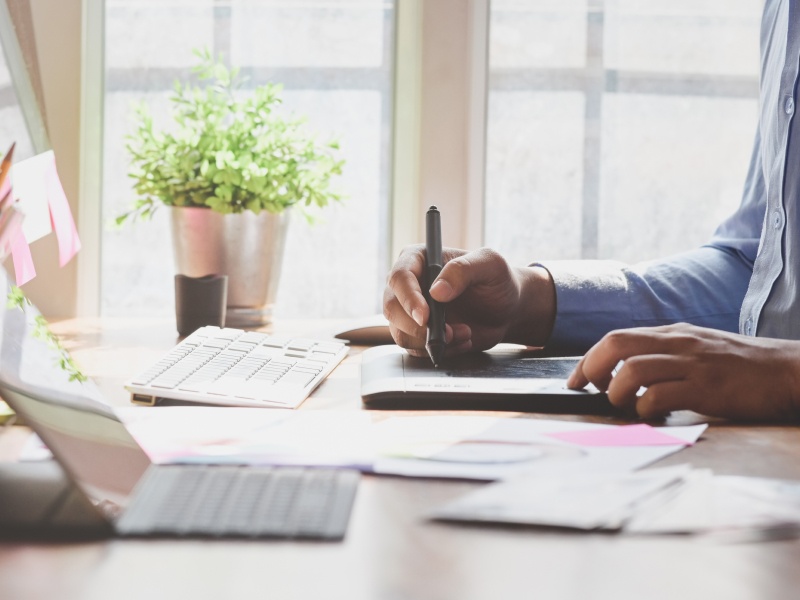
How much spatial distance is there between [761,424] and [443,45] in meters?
1.29

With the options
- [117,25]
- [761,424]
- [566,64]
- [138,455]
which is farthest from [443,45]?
[138,455]

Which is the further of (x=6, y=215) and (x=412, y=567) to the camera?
(x=6, y=215)

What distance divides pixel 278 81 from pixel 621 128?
0.73m

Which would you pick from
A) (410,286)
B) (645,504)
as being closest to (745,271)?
(410,286)

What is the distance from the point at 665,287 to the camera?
1.19 metres

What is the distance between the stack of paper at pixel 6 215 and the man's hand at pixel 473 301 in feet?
1.33

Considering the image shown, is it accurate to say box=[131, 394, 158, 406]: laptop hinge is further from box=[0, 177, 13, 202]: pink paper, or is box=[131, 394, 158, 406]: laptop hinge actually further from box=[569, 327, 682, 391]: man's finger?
box=[569, 327, 682, 391]: man's finger

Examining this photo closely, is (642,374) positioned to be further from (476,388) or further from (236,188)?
(236,188)

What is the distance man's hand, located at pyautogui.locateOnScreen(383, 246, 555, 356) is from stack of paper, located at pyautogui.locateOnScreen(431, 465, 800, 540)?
45 cm

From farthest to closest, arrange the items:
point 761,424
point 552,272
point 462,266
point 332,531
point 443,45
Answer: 1. point 443,45
2. point 552,272
3. point 462,266
4. point 761,424
5. point 332,531

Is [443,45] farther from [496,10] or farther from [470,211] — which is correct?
[470,211]

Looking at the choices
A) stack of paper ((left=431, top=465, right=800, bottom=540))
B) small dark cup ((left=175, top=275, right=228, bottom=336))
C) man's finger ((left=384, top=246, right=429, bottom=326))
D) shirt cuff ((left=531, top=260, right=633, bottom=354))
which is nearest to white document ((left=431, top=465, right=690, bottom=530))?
stack of paper ((left=431, top=465, right=800, bottom=540))

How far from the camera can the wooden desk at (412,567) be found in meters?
0.33

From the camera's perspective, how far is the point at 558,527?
403 millimetres
